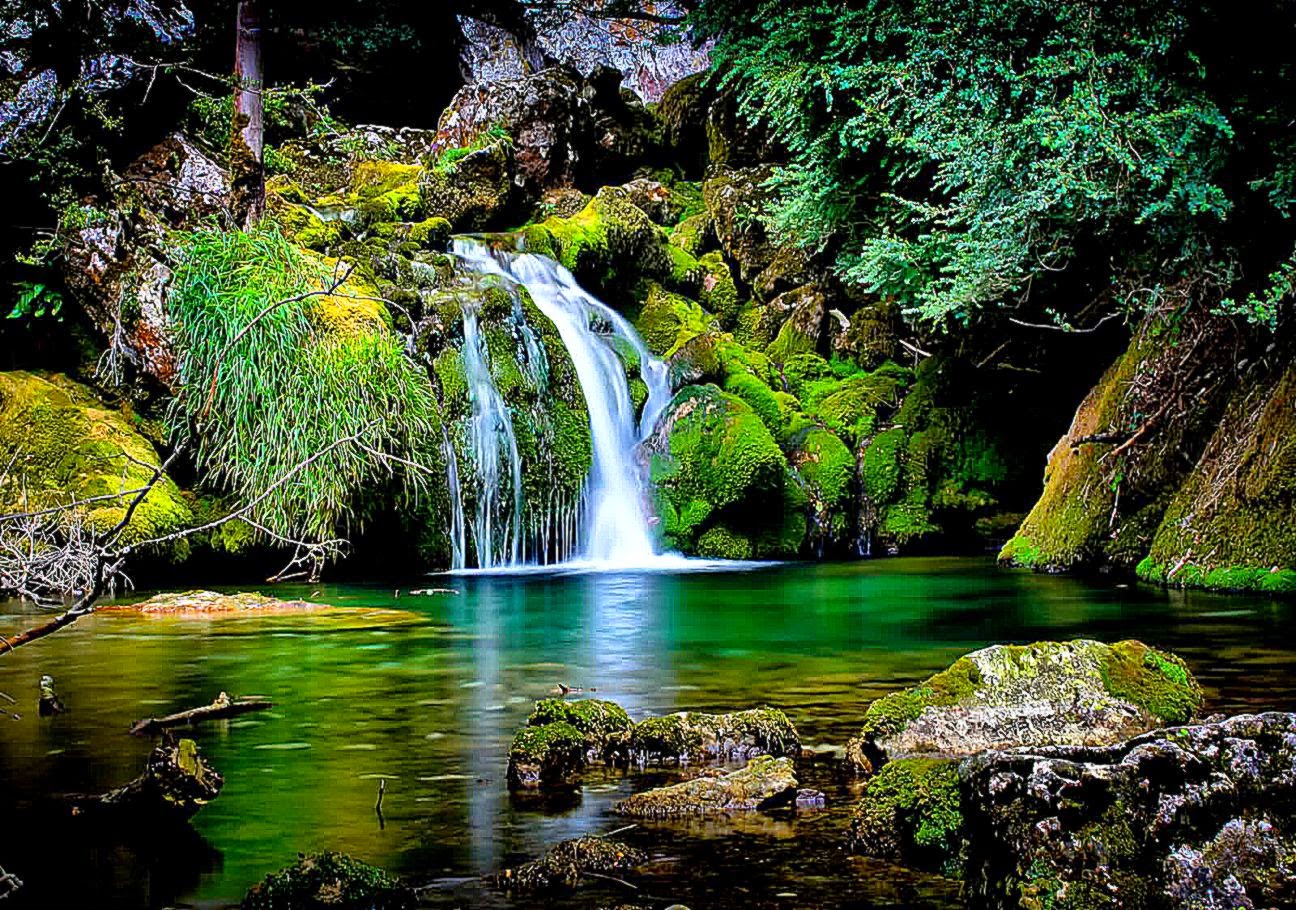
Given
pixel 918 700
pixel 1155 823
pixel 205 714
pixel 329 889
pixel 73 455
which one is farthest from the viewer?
pixel 73 455

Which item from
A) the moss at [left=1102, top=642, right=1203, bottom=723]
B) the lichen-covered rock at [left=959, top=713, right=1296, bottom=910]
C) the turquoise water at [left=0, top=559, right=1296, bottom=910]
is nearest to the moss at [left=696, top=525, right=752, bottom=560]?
the turquoise water at [left=0, top=559, right=1296, bottom=910]

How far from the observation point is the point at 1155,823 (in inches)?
104

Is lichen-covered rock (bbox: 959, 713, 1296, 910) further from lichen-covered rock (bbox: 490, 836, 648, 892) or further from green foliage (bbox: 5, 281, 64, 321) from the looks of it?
green foliage (bbox: 5, 281, 64, 321)

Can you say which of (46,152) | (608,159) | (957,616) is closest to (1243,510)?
(957,616)

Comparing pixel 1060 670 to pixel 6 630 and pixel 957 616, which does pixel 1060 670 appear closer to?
pixel 957 616

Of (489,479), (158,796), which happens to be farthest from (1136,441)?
(158,796)

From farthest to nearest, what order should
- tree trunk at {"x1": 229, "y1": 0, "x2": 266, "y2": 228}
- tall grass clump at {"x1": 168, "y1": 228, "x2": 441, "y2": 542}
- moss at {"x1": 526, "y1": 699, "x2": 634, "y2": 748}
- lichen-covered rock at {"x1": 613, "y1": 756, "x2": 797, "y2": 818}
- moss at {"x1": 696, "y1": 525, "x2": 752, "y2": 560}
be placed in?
moss at {"x1": 696, "y1": 525, "x2": 752, "y2": 560} < tree trunk at {"x1": 229, "y1": 0, "x2": 266, "y2": 228} < tall grass clump at {"x1": 168, "y1": 228, "x2": 441, "y2": 542} < moss at {"x1": 526, "y1": 699, "x2": 634, "y2": 748} < lichen-covered rock at {"x1": 613, "y1": 756, "x2": 797, "y2": 818}

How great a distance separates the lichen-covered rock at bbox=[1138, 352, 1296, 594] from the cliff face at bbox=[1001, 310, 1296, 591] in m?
0.01

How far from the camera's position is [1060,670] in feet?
16.7

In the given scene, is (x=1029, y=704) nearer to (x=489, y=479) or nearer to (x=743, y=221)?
(x=489, y=479)

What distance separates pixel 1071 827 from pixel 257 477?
1162cm

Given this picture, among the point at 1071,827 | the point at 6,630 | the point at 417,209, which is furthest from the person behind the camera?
the point at 417,209

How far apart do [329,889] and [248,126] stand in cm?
1381

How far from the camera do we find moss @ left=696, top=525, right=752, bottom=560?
17.5 m
